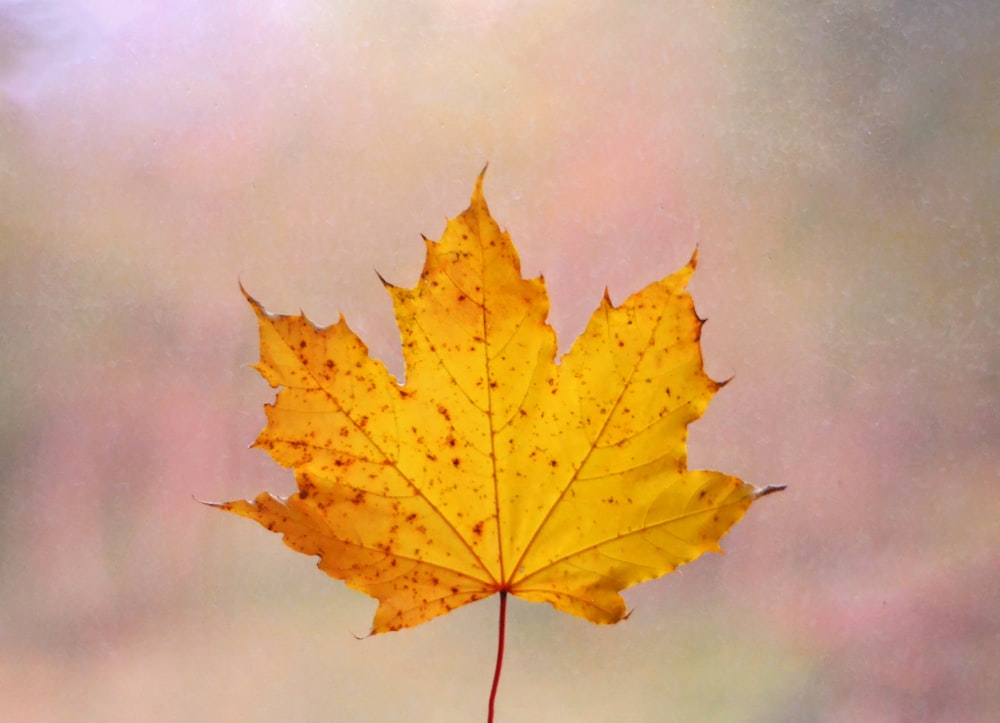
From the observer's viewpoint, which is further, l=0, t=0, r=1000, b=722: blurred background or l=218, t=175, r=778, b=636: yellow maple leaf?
l=0, t=0, r=1000, b=722: blurred background

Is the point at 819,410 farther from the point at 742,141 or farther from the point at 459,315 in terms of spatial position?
the point at 459,315

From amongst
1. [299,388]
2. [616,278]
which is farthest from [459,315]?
[616,278]

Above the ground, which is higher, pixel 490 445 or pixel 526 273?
pixel 526 273

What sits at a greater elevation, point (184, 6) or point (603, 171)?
point (184, 6)

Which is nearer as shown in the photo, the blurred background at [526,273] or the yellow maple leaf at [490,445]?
the yellow maple leaf at [490,445]
